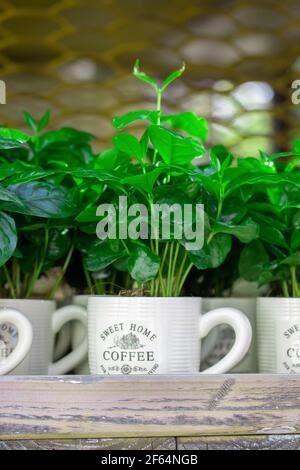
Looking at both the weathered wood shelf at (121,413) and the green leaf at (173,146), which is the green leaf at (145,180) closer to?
the green leaf at (173,146)

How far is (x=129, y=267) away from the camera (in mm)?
691

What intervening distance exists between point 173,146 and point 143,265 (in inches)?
4.6

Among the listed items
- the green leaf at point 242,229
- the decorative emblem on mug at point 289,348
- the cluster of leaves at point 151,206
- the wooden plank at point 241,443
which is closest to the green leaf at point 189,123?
the cluster of leaves at point 151,206

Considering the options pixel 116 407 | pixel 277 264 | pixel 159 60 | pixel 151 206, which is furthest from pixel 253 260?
pixel 159 60

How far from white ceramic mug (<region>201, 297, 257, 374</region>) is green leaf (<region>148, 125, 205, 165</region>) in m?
0.19

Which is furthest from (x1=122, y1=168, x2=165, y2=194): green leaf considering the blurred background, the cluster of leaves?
the blurred background

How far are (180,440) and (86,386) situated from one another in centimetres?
9

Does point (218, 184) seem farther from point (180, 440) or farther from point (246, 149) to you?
point (246, 149)

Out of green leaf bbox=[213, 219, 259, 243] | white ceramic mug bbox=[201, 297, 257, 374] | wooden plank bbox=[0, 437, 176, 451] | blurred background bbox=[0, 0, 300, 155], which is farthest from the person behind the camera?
blurred background bbox=[0, 0, 300, 155]

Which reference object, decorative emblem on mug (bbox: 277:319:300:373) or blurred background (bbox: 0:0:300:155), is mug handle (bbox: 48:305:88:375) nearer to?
decorative emblem on mug (bbox: 277:319:300:373)

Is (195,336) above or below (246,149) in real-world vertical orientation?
below

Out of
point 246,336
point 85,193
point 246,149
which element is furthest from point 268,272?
point 246,149

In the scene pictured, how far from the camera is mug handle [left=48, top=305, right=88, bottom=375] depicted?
31.0 inches
